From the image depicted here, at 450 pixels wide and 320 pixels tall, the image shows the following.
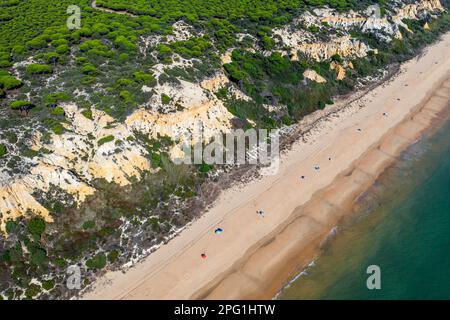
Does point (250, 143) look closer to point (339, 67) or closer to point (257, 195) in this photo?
point (257, 195)

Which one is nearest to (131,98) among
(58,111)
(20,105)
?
(58,111)

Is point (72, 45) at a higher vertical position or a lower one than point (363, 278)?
higher

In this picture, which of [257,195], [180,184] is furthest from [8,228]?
[257,195]

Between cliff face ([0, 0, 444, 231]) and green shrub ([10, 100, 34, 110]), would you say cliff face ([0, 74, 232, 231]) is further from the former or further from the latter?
green shrub ([10, 100, 34, 110])
